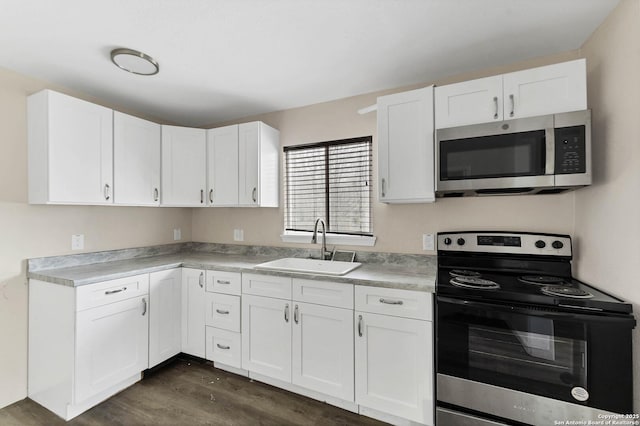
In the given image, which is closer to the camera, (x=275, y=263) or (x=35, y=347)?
(x=35, y=347)

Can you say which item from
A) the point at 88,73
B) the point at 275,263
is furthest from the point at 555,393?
the point at 88,73

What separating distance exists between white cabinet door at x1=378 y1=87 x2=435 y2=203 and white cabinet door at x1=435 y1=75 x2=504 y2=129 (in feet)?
0.24

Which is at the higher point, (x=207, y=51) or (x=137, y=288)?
(x=207, y=51)

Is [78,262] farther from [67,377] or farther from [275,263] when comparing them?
[275,263]

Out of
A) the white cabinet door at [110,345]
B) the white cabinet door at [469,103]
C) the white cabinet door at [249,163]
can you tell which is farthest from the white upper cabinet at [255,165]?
the white cabinet door at [469,103]

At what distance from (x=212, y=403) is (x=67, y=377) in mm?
936

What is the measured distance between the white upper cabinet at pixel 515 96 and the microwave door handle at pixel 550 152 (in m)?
0.14

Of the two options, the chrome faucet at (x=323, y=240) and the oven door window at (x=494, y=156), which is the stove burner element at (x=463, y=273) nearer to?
the oven door window at (x=494, y=156)

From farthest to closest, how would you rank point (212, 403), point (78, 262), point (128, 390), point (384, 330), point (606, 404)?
point (78, 262), point (128, 390), point (212, 403), point (384, 330), point (606, 404)

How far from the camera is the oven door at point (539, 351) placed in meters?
1.33

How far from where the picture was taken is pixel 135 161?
2553 mm

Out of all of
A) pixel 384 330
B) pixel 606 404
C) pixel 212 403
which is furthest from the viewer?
pixel 212 403

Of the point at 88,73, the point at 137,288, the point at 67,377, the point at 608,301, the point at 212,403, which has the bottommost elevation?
the point at 212,403

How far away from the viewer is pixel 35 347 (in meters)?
2.10
